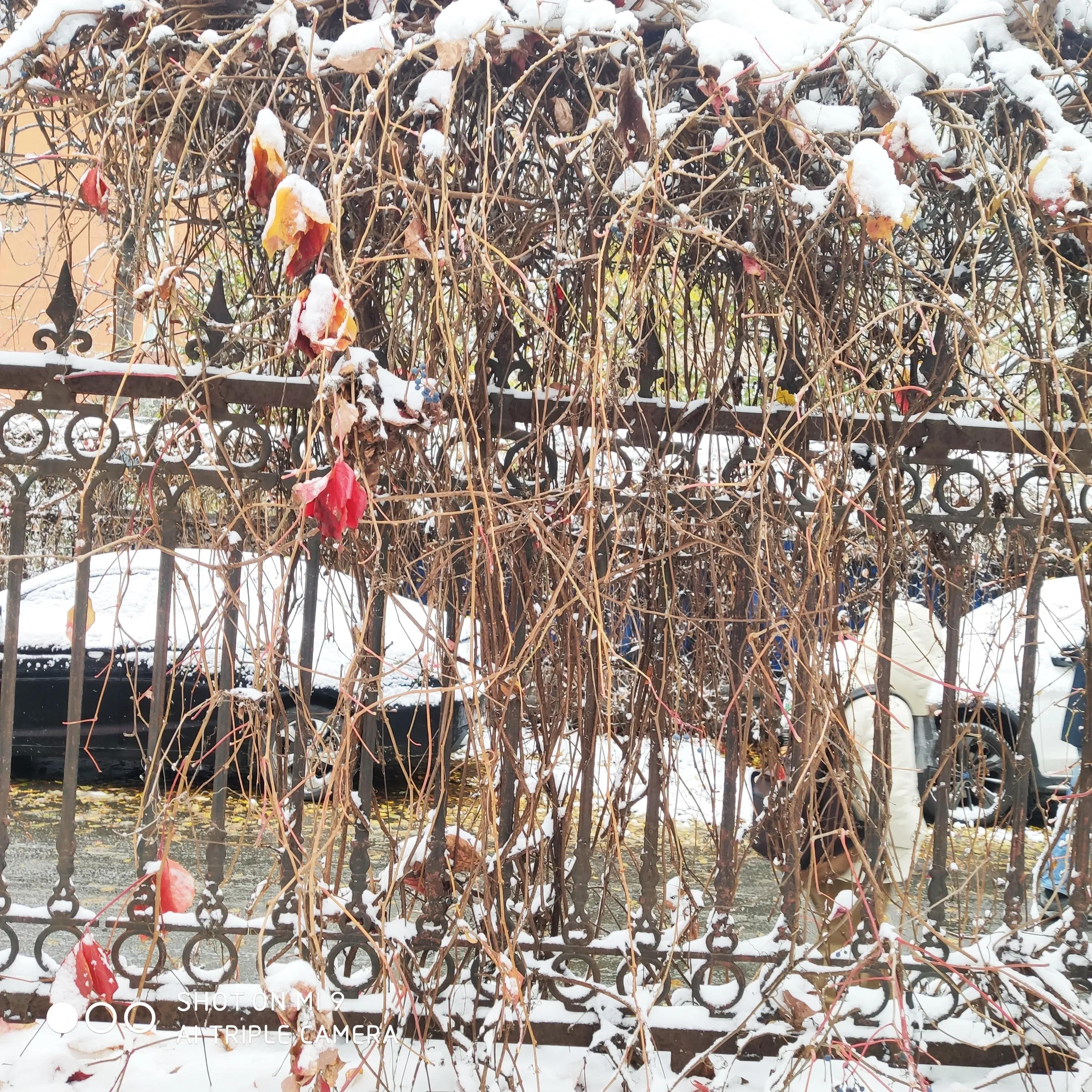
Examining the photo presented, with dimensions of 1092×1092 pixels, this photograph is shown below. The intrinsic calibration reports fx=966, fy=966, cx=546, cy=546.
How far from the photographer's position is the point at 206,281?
3221 millimetres

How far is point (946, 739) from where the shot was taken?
2611mm

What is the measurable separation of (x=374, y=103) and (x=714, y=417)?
1110 mm

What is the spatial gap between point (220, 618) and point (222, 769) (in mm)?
418

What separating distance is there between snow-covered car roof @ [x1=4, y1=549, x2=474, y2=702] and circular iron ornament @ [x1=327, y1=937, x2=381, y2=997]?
661mm

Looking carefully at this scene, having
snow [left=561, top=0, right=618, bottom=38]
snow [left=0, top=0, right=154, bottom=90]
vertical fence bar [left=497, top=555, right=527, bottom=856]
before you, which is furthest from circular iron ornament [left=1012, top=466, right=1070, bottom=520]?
snow [left=0, top=0, right=154, bottom=90]

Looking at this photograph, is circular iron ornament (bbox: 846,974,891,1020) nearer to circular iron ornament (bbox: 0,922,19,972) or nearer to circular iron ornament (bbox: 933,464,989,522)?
circular iron ornament (bbox: 933,464,989,522)

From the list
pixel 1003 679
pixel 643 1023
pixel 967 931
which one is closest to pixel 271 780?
pixel 643 1023

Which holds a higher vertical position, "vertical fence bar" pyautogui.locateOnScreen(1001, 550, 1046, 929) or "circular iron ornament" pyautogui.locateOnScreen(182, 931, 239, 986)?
"vertical fence bar" pyautogui.locateOnScreen(1001, 550, 1046, 929)

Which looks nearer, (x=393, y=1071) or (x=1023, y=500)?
(x=393, y=1071)

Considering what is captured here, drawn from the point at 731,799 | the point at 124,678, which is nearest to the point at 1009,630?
the point at 731,799

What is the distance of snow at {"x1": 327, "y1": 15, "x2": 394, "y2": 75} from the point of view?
79.0 inches

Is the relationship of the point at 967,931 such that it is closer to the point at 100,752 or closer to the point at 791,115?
the point at 791,115

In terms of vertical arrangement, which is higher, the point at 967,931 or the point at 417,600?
the point at 417,600

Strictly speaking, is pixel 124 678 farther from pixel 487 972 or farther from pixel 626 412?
pixel 626 412
